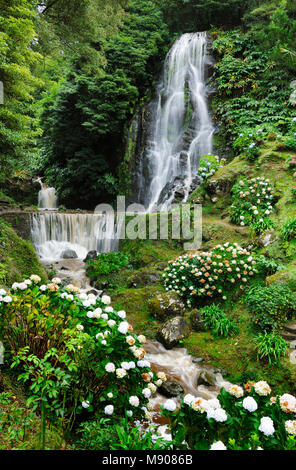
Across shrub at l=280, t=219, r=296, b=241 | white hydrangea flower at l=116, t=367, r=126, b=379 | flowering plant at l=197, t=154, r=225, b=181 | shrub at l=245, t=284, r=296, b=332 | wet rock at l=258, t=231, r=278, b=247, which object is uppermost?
flowering plant at l=197, t=154, r=225, b=181

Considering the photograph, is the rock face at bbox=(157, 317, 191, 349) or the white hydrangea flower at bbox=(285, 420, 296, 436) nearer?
the white hydrangea flower at bbox=(285, 420, 296, 436)

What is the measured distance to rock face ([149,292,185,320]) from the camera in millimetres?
5285

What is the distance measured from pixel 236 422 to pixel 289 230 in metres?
4.51

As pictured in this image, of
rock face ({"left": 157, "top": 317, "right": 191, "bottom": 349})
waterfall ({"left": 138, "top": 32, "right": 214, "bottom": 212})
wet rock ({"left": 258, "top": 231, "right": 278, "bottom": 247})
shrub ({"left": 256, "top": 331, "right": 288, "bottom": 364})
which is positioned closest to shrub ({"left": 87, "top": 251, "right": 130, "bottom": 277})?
rock face ({"left": 157, "top": 317, "right": 191, "bottom": 349})

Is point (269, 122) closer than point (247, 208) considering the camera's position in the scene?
No

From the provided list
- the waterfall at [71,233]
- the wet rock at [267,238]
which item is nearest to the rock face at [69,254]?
the waterfall at [71,233]

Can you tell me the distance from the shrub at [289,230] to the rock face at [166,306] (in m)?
2.50

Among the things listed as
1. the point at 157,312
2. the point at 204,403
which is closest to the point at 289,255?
the point at 157,312

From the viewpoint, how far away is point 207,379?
392 centimetres

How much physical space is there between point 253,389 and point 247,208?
603 centimetres

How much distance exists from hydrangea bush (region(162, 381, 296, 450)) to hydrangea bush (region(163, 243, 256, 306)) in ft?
11.6

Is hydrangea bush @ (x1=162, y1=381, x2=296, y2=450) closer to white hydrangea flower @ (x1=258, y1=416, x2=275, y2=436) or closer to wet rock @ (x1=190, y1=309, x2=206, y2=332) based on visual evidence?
white hydrangea flower @ (x1=258, y1=416, x2=275, y2=436)

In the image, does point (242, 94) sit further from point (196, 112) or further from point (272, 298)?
point (272, 298)

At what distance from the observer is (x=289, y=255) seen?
5.19 m
